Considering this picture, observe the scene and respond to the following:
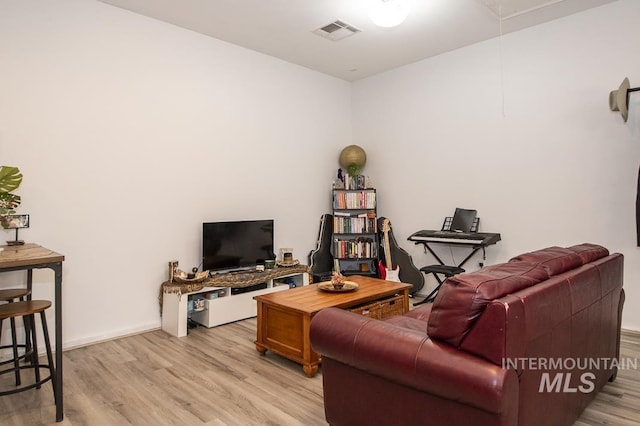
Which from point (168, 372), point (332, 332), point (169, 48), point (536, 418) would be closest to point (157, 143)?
point (169, 48)

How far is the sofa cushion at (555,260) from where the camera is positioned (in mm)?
1901

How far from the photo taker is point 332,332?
1922mm

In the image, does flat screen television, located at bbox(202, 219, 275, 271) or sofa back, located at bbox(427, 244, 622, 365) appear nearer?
sofa back, located at bbox(427, 244, 622, 365)

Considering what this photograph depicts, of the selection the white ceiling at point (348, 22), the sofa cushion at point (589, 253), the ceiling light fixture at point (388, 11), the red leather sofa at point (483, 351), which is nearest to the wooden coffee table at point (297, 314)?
the red leather sofa at point (483, 351)

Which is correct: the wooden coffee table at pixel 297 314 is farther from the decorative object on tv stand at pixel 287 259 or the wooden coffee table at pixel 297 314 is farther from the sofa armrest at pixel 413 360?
the decorative object on tv stand at pixel 287 259

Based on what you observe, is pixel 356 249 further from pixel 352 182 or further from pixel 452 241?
pixel 452 241

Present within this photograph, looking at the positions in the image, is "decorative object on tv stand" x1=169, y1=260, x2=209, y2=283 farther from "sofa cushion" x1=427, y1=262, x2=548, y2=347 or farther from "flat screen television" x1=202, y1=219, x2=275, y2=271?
Result: "sofa cushion" x1=427, y1=262, x2=548, y2=347

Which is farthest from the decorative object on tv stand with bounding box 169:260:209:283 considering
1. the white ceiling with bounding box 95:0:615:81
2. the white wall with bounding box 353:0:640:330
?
the white wall with bounding box 353:0:640:330

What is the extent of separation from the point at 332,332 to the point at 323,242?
3.49m

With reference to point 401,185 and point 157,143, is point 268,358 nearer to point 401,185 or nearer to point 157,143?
point 157,143

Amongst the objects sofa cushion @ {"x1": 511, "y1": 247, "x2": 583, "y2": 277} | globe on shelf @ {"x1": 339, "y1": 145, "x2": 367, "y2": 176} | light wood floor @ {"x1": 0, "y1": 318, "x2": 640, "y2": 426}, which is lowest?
light wood floor @ {"x1": 0, "y1": 318, "x2": 640, "y2": 426}

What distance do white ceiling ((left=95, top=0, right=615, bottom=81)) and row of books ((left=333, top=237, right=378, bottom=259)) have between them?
2.32m

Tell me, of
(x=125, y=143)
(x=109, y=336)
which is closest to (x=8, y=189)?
(x=125, y=143)

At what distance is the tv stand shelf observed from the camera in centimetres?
371
